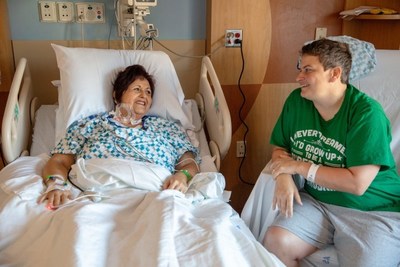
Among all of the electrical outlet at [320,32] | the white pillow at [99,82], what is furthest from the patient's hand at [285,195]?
the electrical outlet at [320,32]

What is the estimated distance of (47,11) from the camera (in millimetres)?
2094

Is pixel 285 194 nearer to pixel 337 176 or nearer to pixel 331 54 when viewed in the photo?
pixel 337 176

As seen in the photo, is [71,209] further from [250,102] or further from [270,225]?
[250,102]

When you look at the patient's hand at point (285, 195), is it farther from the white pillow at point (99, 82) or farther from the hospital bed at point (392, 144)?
the white pillow at point (99, 82)

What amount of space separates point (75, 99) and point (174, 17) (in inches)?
32.3

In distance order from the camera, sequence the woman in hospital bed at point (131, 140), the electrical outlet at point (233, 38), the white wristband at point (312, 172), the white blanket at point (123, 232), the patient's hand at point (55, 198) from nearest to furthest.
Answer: the white blanket at point (123, 232), the patient's hand at point (55, 198), the white wristband at point (312, 172), the woman in hospital bed at point (131, 140), the electrical outlet at point (233, 38)

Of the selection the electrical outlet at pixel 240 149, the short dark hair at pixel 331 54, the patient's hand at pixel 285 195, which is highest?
the short dark hair at pixel 331 54

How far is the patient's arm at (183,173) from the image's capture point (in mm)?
1525

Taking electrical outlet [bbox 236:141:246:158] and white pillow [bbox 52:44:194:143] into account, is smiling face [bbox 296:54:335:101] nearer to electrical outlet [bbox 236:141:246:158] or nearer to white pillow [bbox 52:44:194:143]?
white pillow [bbox 52:44:194:143]

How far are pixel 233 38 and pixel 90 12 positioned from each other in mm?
813

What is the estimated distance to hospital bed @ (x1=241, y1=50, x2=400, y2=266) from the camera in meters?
1.50

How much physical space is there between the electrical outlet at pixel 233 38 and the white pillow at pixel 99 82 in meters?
0.47

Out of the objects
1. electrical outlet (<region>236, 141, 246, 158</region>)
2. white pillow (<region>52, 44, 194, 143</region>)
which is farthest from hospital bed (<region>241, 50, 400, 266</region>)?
electrical outlet (<region>236, 141, 246, 158</region>)

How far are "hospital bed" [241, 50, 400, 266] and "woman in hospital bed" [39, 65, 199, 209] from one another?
0.30 meters
